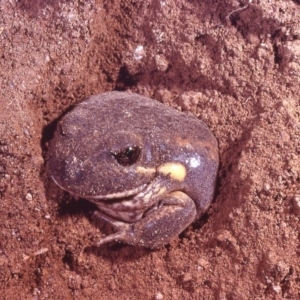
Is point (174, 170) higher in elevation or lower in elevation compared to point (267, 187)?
lower

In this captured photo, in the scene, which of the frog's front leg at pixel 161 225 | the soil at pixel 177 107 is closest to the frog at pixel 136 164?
the frog's front leg at pixel 161 225

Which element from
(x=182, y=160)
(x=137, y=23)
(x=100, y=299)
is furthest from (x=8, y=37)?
(x=100, y=299)

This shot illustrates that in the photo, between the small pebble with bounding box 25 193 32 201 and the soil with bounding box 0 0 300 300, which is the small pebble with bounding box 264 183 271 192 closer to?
the soil with bounding box 0 0 300 300

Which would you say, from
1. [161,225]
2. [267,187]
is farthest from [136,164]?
[267,187]

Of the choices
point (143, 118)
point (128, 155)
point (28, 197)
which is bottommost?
point (28, 197)

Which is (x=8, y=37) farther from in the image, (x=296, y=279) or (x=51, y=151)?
(x=296, y=279)

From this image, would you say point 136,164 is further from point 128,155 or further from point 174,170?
point 174,170
